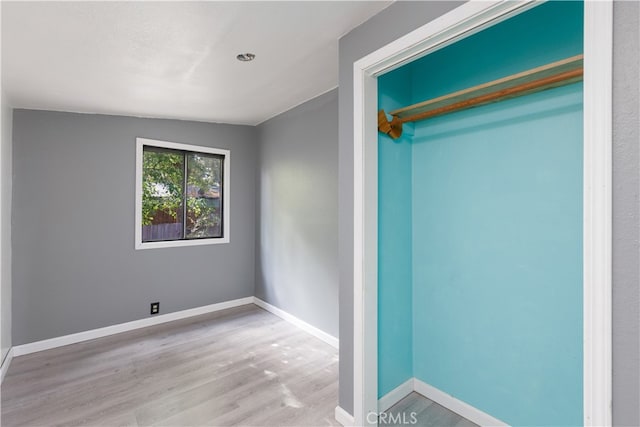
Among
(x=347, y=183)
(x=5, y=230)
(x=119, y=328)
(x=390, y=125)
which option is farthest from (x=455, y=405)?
(x=5, y=230)

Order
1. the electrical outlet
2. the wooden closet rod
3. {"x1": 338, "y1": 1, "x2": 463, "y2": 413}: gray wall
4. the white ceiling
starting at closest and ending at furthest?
the wooden closet rod < the white ceiling < {"x1": 338, "y1": 1, "x2": 463, "y2": 413}: gray wall < the electrical outlet

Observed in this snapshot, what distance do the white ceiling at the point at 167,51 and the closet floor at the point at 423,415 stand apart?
2.37m

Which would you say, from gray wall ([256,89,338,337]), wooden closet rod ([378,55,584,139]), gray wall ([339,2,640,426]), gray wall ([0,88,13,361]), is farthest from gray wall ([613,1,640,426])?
gray wall ([0,88,13,361])

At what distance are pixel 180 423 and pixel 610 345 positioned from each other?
2190 mm

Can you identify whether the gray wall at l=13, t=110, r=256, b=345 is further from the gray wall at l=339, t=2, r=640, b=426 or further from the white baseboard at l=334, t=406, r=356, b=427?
the gray wall at l=339, t=2, r=640, b=426

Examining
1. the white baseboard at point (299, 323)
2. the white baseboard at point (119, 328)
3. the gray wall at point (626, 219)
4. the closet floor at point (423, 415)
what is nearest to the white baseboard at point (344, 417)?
the closet floor at point (423, 415)

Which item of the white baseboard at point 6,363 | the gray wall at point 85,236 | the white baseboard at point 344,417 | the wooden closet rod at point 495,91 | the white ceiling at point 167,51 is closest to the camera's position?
the wooden closet rod at point 495,91

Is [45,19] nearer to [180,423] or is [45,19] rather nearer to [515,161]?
[180,423]

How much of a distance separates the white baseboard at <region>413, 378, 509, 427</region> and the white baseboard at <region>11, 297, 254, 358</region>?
258 centimetres

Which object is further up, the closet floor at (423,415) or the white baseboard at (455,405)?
the white baseboard at (455,405)

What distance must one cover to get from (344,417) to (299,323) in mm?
1562

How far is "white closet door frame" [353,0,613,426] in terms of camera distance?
2.93 feet

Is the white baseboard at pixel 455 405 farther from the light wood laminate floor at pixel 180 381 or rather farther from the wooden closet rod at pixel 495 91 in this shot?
the wooden closet rod at pixel 495 91

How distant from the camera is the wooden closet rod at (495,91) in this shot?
135 cm
